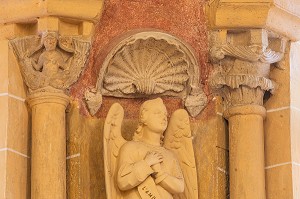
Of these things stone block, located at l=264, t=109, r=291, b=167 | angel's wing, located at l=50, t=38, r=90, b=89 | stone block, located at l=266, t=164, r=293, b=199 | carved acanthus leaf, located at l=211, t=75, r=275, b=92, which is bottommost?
stone block, located at l=266, t=164, r=293, b=199

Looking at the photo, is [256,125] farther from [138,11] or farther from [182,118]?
[138,11]

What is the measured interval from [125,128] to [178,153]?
0.98 feet

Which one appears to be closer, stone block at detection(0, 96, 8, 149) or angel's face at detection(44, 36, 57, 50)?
stone block at detection(0, 96, 8, 149)

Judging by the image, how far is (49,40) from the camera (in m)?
6.88

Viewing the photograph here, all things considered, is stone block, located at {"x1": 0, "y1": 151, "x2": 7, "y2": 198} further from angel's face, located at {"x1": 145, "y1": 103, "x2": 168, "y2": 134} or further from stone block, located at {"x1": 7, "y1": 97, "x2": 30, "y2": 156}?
angel's face, located at {"x1": 145, "y1": 103, "x2": 168, "y2": 134}

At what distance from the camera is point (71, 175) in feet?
22.8

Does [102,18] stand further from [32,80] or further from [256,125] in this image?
[256,125]

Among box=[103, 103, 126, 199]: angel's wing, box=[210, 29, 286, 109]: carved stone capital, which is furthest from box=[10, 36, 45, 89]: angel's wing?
Answer: box=[210, 29, 286, 109]: carved stone capital

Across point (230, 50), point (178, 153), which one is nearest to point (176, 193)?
point (178, 153)

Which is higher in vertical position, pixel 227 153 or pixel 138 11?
pixel 138 11

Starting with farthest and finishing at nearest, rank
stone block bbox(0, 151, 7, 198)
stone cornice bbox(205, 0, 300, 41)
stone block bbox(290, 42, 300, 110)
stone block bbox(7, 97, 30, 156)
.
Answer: stone block bbox(290, 42, 300, 110) → stone cornice bbox(205, 0, 300, 41) → stone block bbox(7, 97, 30, 156) → stone block bbox(0, 151, 7, 198)

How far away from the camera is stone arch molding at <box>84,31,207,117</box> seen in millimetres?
7051

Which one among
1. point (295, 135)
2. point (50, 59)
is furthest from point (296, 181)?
point (50, 59)

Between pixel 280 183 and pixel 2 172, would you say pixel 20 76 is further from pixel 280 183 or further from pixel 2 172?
pixel 280 183
